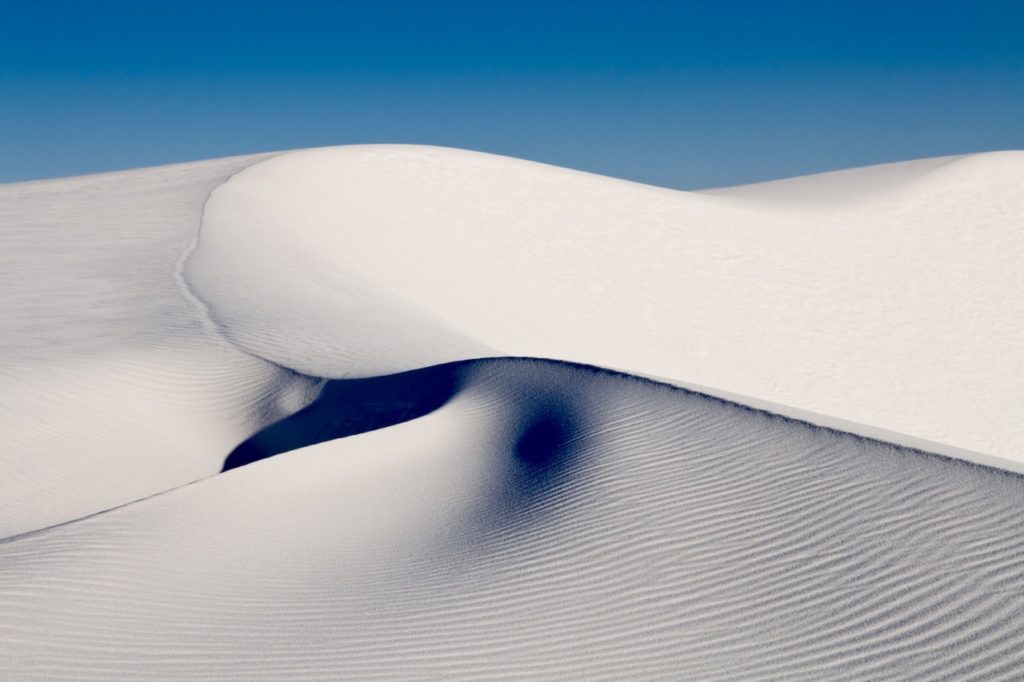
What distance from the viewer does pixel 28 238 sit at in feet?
70.8

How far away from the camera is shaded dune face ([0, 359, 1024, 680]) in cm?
521

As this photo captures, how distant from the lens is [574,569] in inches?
249

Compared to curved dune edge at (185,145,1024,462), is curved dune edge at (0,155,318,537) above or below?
above

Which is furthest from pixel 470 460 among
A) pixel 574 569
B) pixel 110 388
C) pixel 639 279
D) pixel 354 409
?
pixel 639 279

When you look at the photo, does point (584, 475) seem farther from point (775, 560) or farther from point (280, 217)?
point (280, 217)

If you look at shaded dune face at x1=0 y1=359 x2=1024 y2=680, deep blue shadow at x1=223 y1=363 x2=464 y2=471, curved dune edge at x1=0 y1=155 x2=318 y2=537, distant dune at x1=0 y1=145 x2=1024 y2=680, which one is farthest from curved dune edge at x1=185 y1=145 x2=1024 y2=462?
shaded dune face at x1=0 y1=359 x2=1024 y2=680

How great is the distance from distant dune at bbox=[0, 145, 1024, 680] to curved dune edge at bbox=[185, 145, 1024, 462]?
13cm

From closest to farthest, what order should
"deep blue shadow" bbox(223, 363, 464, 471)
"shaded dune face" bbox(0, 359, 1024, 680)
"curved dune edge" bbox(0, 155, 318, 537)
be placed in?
"shaded dune face" bbox(0, 359, 1024, 680), "curved dune edge" bbox(0, 155, 318, 537), "deep blue shadow" bbox(223, 363, 464, 471)

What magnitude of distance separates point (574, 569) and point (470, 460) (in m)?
2.88

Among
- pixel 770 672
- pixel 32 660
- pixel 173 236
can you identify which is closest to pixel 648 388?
pixel 770 672

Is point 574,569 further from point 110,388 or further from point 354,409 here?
point 110,388

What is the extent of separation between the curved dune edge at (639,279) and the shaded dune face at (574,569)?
2275 mm

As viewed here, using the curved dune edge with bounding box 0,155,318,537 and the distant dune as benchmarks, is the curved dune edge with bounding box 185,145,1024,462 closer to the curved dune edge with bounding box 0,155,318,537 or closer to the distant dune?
the distant dune

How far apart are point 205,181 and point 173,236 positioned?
7.44 m
